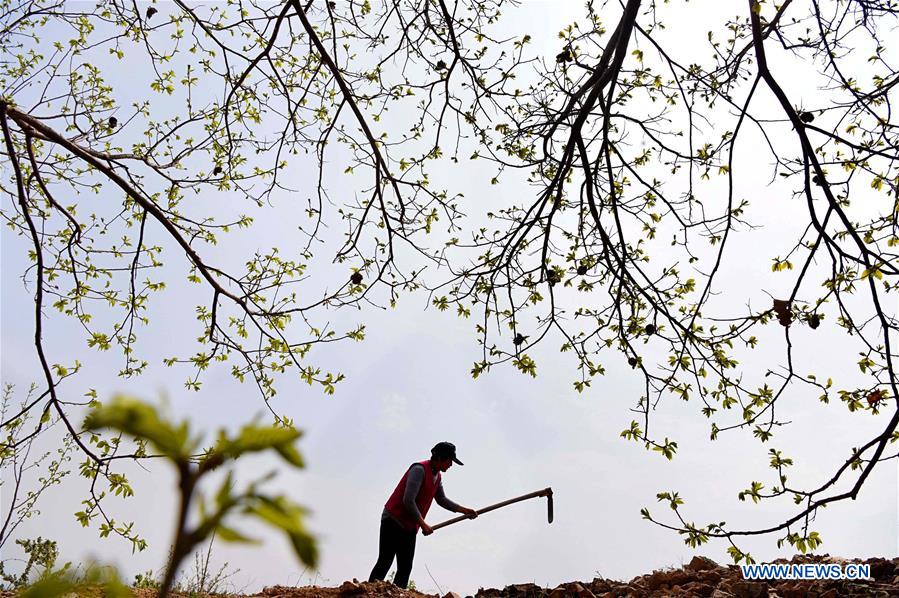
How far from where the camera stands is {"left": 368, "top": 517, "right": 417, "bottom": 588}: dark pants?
7484mm

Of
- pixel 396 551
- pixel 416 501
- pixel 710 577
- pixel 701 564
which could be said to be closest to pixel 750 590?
pixel 710 577

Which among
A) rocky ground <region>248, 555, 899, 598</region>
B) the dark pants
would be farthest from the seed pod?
the dark pants

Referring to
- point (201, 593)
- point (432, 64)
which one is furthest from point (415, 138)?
point (201, 593)

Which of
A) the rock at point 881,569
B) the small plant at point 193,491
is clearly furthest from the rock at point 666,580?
the small plant at point 193,491

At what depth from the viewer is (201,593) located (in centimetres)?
568

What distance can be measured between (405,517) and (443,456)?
2.65ft

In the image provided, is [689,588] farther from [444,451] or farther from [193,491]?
[193,491]

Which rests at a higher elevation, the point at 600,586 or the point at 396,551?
the point at 396,551

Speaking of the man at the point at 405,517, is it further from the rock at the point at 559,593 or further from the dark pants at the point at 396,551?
the rock at the point at 559,593

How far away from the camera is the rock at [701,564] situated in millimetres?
5508

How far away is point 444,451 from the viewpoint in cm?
764

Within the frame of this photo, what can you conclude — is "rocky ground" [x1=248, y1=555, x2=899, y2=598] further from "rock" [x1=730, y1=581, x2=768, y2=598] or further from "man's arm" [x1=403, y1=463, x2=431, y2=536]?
"man's arm" [x1=403, y1=463, x2=431, y2=536]

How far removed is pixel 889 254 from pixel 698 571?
289cm

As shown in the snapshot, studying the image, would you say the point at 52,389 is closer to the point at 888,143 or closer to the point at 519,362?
the point at 519,362
